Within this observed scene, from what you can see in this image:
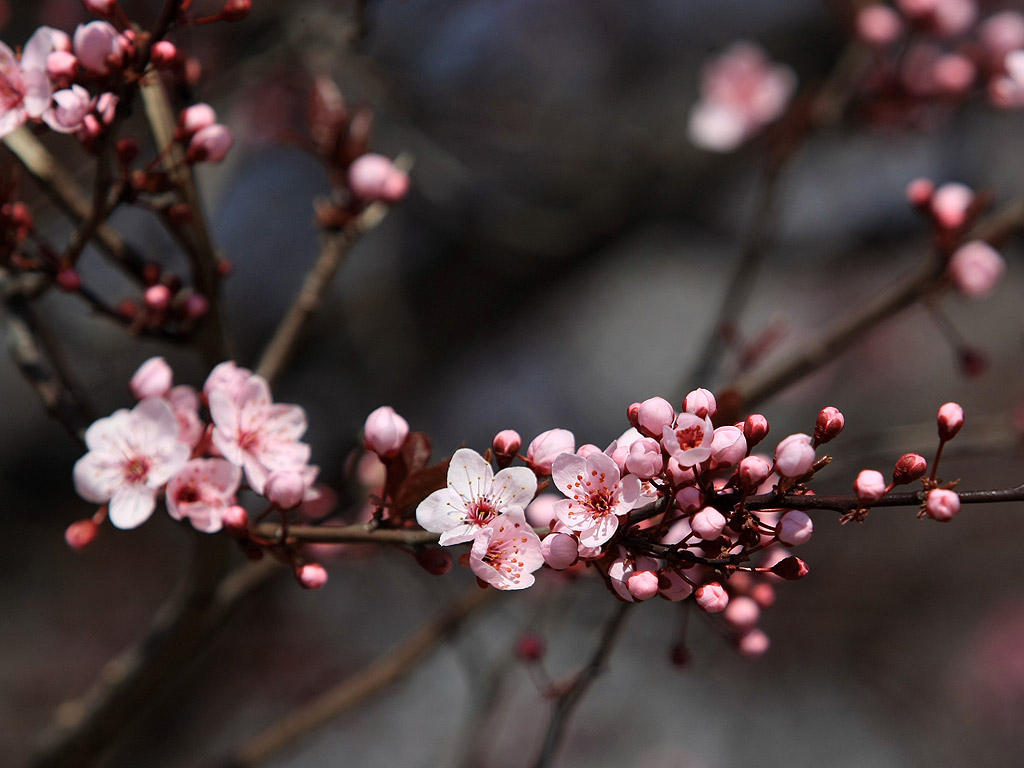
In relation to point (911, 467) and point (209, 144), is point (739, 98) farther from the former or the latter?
point (911, 467)

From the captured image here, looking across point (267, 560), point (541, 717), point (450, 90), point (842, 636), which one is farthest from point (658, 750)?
point (450, 90)

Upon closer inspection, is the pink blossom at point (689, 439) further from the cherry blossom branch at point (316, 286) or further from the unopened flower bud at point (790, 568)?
the cherry blossom branch at point (316, 286)

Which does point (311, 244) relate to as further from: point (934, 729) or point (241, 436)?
point (934, 729)

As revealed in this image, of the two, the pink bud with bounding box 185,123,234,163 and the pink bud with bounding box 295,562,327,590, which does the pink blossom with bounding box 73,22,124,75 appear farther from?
the pink bud with bounding box 295,562,327,590

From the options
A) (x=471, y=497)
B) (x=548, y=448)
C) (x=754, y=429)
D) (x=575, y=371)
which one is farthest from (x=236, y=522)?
(x=575, y=371)

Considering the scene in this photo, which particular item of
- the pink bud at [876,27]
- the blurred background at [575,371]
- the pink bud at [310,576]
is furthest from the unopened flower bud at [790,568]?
the blurred background at [575,371]

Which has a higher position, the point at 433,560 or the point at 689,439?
the point at 689,439

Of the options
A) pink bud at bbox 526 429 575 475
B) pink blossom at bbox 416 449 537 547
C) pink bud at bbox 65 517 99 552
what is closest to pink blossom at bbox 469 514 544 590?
pink blossom at bbox 416 449 537 547
